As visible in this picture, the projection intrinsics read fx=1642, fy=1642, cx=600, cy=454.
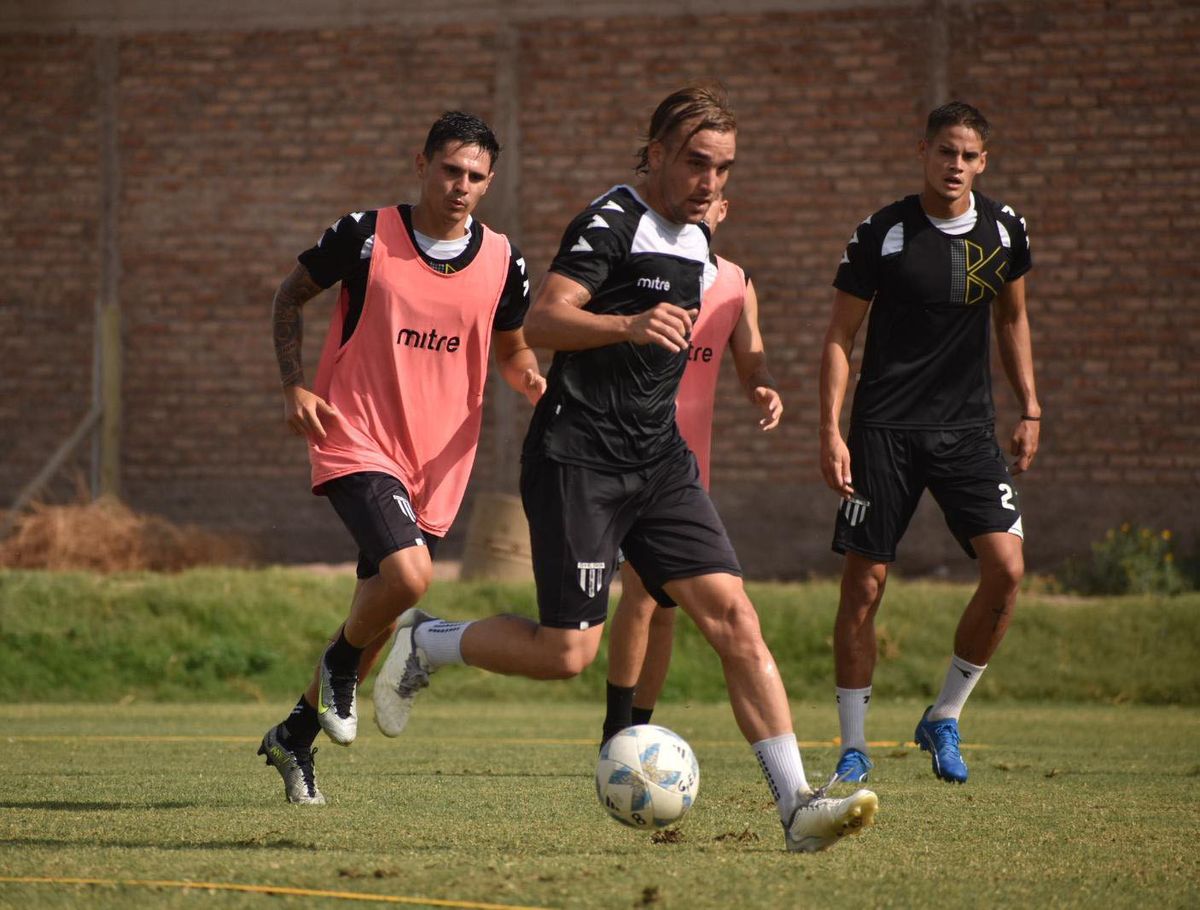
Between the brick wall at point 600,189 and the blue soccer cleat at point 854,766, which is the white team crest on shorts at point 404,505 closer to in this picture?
the blue soccer cleat at point 854,766

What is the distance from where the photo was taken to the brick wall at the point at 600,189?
1524cm

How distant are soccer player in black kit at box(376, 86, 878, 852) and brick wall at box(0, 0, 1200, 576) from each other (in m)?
10.8

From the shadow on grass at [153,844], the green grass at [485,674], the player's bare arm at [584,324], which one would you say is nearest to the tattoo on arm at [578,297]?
the player's bare arm at [584,324]

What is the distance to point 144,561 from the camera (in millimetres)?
15617

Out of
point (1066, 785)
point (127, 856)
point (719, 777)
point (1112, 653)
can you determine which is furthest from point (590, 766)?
point (1112, 653)

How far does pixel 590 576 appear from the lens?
17.0ft

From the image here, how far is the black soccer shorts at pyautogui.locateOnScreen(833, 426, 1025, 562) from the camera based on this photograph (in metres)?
6.88

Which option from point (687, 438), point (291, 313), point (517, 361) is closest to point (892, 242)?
point (687, 438)

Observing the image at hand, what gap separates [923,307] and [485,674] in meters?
6.34

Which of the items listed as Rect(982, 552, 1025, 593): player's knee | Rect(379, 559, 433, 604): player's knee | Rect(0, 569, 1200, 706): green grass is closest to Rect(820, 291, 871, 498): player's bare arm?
Rect(982, 552, 1025, 593): player's knee

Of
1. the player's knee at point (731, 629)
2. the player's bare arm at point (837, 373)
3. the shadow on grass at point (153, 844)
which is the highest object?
the player's bare arm at point (837, 373)

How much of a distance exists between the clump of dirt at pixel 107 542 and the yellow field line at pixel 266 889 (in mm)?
11308

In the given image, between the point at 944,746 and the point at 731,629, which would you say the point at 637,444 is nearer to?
the point at 731,629

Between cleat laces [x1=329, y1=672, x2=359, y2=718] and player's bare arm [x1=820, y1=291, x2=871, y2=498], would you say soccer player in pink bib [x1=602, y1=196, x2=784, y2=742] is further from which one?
cleat laces [x1=329, y1=672, x2=359, y2=718]
